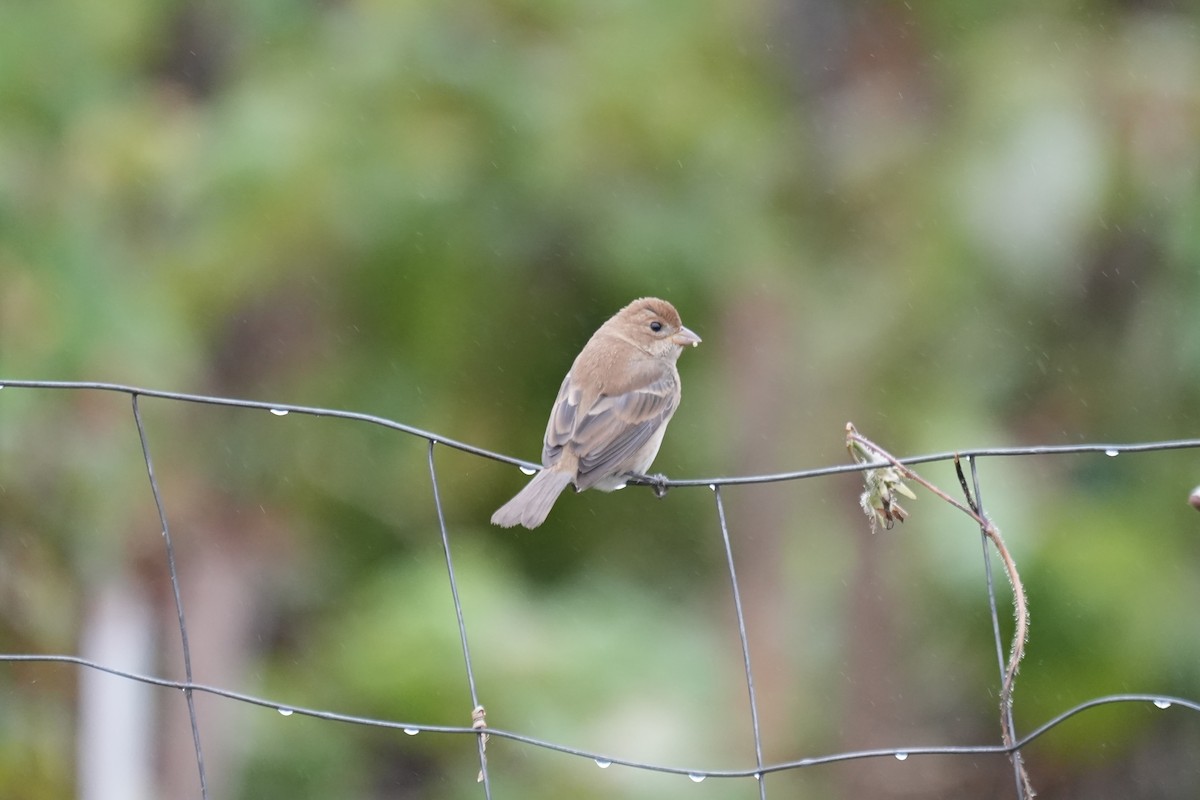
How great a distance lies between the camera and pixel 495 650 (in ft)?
19.1

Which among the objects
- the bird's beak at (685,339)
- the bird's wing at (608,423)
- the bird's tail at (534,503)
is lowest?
the bird's tail at (534,503)

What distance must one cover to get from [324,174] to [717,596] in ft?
10.2

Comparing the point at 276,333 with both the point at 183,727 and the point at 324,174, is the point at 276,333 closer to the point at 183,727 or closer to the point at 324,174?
the point at 324,174

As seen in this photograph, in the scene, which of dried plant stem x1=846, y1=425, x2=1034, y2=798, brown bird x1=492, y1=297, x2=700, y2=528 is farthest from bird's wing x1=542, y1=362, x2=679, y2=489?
dried plant stem x1=846, y1=425, x2=1034, y2=798

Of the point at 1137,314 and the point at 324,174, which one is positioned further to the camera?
the point at 1137,314

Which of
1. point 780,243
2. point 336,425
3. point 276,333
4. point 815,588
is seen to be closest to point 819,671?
point 815,588

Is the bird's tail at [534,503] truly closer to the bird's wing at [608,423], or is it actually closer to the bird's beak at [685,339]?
the bird's wing at [608,423]

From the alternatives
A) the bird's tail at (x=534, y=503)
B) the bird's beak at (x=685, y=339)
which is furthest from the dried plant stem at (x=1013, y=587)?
the bird's beak at (x=685, y=339)

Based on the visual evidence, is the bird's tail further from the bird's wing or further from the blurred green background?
the blurred green background

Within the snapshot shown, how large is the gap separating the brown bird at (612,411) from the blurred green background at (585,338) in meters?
1.22

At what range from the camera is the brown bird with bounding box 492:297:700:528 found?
458 cm

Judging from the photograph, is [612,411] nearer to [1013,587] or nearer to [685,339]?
[685,339]

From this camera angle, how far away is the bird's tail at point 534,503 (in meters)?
4.29

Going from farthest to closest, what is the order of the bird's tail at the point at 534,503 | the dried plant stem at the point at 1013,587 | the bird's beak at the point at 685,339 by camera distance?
1. the bird's beak at the point at 685,339
2. the bird's tail at the point at 534,503
3. the dried plant stem at the point at 1013,587
